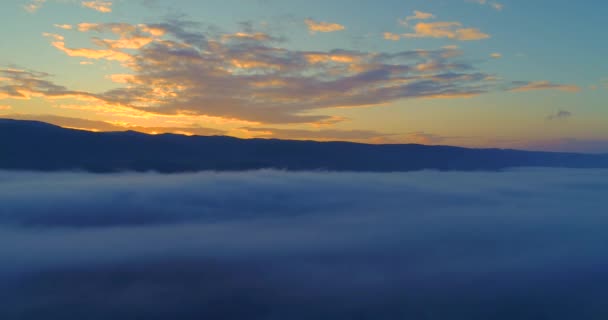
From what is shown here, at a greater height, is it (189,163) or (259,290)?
(189,163)

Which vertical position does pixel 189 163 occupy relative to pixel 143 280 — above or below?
above

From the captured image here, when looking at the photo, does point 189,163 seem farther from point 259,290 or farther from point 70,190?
point 259,290

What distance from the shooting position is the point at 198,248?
64688 mm

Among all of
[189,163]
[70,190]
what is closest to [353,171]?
[189,163]

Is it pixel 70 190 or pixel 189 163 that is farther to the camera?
pixel 189 163

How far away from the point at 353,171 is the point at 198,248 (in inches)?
5322

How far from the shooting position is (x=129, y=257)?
5900cm

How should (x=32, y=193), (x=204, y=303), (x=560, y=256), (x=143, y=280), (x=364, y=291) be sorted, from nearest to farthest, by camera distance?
(x=204, y=303)
(x=364, y=291)
(x=143, y=280)
(x=560, y=256)
(x=32, y=193)

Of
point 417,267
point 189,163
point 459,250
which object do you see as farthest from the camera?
point 189,163

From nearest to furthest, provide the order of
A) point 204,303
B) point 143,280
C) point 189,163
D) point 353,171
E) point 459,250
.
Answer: point 204,303 < point 143,280 < point 459,250 < point 189,163 < point 353,171

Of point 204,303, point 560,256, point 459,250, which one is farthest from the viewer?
point 459,250

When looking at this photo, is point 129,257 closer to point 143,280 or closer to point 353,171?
point 143,280

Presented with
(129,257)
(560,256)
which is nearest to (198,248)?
(129,257)

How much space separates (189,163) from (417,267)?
131 meters
